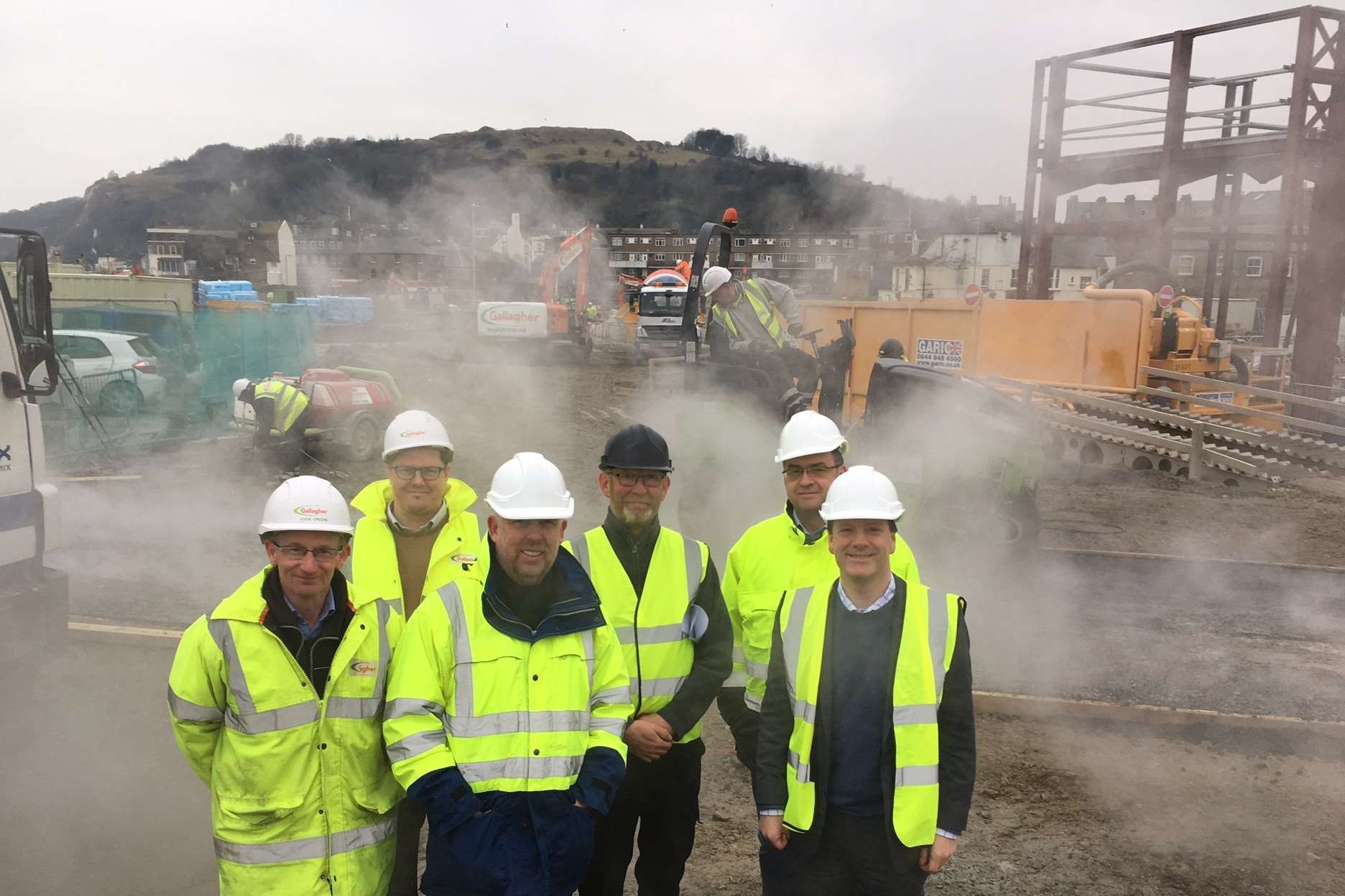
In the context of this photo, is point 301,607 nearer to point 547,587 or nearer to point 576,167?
point 547,587

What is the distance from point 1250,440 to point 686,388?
7.74 metres

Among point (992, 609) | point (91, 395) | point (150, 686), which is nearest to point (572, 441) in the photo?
point (91, 395)

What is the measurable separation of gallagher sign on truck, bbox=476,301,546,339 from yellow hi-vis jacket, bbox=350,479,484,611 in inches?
1063

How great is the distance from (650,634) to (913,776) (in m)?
0.85

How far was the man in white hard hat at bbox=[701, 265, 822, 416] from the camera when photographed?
704cm

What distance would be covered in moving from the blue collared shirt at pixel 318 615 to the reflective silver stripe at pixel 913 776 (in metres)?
1.52

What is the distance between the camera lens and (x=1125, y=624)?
6617mm

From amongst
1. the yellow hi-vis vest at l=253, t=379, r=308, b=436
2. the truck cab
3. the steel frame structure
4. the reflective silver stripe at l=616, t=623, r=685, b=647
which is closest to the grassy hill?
the steel frame structure

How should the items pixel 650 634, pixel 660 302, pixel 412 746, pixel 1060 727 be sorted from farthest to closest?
pixel 660 302
pixel 1060 727
pixel 650 634
pixel 412 746

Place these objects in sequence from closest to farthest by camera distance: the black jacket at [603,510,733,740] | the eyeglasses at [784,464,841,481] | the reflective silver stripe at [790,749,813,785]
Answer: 1. the reflective silver stripe at [790,749,813,785]
2. the black jacket at [603,510,733,740]
3. the eyeglasses at [784,464,841,481]

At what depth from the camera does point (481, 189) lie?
76.9 ft

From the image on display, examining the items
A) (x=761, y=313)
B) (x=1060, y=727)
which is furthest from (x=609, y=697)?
(x=761, y=313)

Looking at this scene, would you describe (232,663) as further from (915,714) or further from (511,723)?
(915,714)

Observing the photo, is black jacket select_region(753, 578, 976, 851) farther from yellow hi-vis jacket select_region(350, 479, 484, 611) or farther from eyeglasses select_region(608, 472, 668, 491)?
yellow hi-vis jacket select_region(350, 479, 484, 611)
